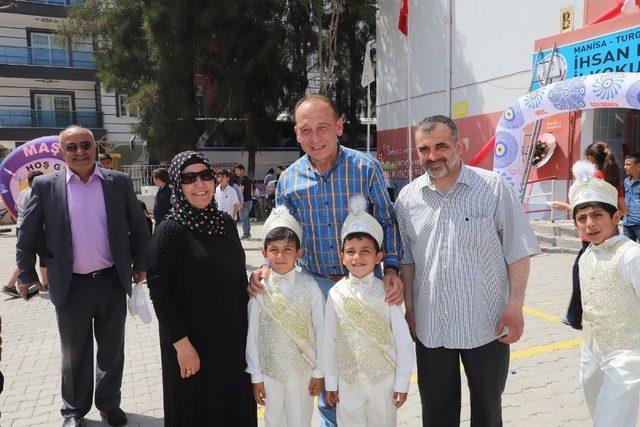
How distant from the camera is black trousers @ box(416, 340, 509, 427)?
257cm

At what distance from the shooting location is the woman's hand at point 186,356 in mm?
2488

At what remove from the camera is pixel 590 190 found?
2.85m

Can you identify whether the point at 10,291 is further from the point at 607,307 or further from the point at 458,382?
the point at 607,307

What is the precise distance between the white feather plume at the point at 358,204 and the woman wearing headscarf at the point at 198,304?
2.19 feet

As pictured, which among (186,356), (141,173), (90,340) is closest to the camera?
→ (186,356)

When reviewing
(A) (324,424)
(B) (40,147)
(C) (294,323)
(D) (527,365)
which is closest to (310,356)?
A: (C) (294,323)

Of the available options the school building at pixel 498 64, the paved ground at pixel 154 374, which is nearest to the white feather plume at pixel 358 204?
the paved ground at pixel 154 374

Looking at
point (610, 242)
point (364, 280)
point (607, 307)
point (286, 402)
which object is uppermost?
point (610, 242)

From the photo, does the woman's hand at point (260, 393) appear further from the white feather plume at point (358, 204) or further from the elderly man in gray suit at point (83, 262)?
the elderly man in gray suit at point (83, 262)

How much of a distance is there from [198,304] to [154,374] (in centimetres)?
234

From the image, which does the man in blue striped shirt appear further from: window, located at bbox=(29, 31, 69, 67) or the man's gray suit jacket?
window, located at bbox=(29, 31, 69, 67)

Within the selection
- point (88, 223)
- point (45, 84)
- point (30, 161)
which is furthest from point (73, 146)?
point (45, 84)

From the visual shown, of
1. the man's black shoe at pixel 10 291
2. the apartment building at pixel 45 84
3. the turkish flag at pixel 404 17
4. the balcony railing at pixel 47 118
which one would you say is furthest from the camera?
the balcony railing at pixel 47 118

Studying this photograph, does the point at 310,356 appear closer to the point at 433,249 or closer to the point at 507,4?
the point at 433,249
